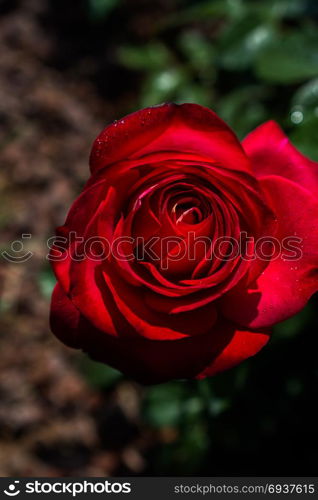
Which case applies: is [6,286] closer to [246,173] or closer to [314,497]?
[314,497]

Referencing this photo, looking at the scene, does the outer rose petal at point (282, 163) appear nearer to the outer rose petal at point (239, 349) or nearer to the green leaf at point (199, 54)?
the outer rose petal at point (239, 349)

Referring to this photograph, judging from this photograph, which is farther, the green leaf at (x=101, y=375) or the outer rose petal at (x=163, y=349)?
the green leaf at (x=101, y=375)

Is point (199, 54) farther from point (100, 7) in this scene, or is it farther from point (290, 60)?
point (290, 60)

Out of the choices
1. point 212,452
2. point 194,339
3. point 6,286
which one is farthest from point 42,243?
point 194,339

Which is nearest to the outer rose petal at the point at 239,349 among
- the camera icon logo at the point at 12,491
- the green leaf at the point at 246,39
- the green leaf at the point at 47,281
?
the green leaf at the point at 47,281

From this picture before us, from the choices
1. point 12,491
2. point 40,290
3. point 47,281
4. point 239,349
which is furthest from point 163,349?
point 40,290
